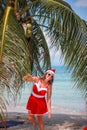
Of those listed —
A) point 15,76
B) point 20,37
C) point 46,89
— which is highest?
point 20,37

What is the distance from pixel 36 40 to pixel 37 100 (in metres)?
2.51

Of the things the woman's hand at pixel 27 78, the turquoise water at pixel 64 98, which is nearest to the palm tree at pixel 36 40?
the woman's hand at pixel 27 78

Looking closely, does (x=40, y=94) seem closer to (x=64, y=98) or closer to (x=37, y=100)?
(x=37, y=100)

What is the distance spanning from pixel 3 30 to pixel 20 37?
39cm

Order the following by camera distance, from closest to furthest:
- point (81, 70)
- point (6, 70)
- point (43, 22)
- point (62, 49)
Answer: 1. point (6, 70)
2. point (81, 70)
3. point (62, 49)
4. point (43, 22)

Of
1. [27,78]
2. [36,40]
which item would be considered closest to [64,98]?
[36,40]

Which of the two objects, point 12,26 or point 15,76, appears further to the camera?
point 12,26

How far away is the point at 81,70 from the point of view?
8219 mm

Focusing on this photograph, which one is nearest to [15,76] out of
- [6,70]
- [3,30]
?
[6,70]

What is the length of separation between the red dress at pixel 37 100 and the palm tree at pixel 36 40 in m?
0.38

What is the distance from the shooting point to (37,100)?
27.3 feet

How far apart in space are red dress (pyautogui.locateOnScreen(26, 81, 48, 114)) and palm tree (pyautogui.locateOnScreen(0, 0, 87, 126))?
0.38m

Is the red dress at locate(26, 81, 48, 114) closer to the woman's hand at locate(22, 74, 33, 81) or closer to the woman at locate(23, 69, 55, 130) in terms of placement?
the woman at locate(23, 69, 55, 130)

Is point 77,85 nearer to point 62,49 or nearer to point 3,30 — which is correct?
point 62,49
